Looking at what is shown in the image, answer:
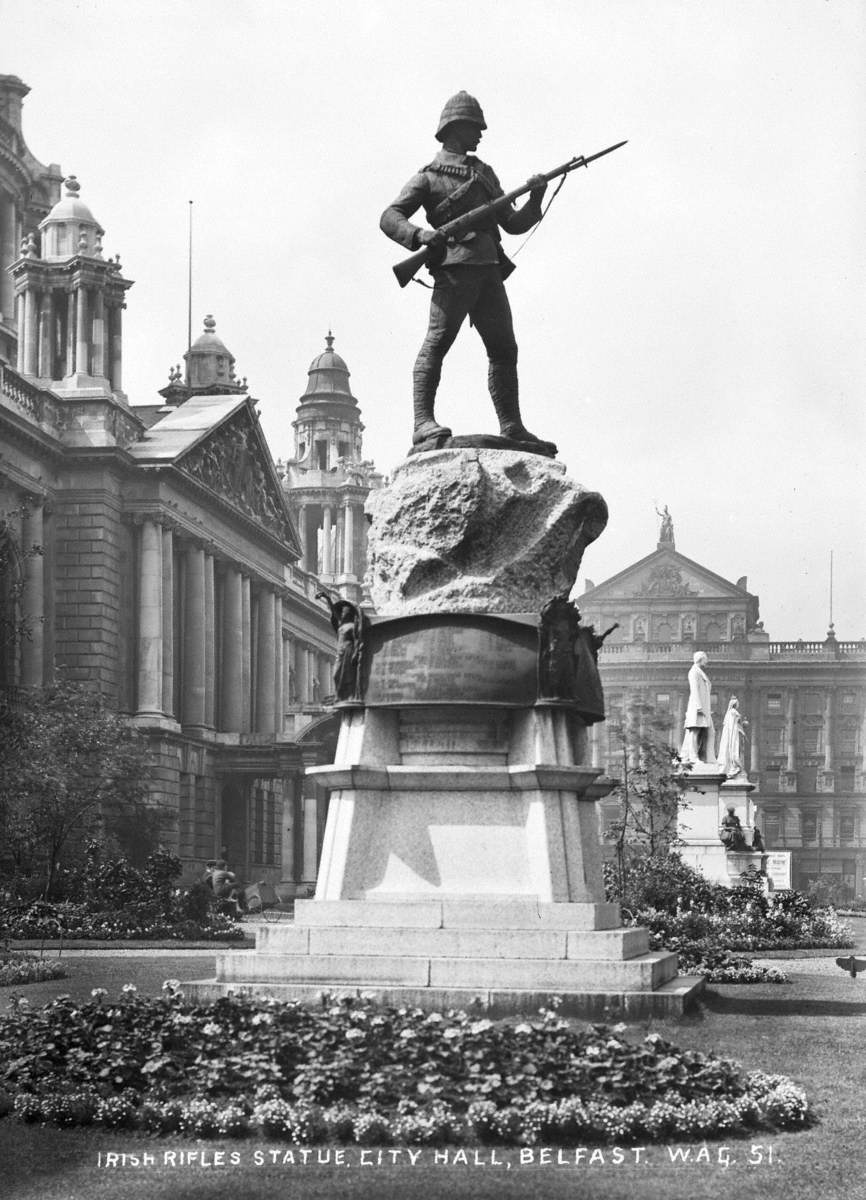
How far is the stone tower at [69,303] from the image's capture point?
66688 millimetres

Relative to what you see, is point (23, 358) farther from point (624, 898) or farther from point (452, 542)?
point (452, 542)

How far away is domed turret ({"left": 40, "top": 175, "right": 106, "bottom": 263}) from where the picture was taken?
67188mm

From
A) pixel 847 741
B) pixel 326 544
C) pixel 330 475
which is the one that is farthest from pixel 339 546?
pixel 847 741

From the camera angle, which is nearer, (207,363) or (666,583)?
(207,363)

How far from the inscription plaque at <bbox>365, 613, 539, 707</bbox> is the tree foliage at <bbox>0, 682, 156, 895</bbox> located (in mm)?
20945

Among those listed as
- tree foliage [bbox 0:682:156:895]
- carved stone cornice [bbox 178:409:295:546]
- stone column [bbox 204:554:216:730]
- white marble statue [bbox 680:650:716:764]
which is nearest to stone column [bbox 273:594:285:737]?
carved stone cornice [bbox 178:409:295:546]

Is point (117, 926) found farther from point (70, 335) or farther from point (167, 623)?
point (70, 335)

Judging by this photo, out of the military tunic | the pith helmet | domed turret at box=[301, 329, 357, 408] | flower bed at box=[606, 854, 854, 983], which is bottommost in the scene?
flower bed at box=[606, 854, 854, 983]

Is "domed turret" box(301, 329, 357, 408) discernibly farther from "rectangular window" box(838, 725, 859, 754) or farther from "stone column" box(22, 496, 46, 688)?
"stone column" box(22, 496, 46, 688)

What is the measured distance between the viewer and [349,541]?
11062 cm

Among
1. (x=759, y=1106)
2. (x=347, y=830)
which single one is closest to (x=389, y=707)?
(x=347, y=830)

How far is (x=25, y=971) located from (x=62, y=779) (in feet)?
74.4

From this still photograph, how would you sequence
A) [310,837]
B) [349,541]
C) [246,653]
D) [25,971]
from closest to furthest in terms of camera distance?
[25,971], [310,837], [246,653], [349,541]

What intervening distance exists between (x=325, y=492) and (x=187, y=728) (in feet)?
133
